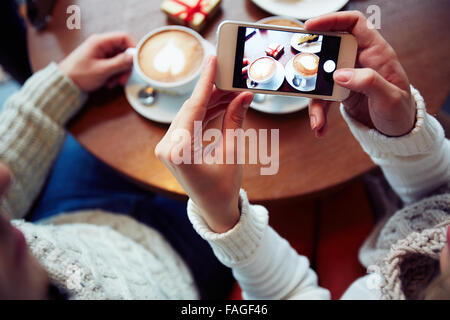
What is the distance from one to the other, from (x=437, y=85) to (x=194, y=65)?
1.29ft

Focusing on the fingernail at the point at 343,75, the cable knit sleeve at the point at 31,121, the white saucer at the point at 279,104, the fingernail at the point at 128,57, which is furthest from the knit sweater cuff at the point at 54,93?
the fingernail at the point at 343,75

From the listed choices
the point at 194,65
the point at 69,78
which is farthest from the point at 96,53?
the point at 194,65

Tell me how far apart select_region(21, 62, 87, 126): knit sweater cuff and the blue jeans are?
0.13 m

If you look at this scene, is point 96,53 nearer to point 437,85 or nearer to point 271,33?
point 271,33

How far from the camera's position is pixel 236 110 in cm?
39

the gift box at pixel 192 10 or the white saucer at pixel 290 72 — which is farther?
the gift box at pixel 192 10

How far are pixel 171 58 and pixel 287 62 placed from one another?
0.20 metres

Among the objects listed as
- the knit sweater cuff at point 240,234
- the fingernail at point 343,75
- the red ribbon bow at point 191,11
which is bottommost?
the knit sweater cuff at point 240,234

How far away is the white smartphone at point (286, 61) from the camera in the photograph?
40 centimetres

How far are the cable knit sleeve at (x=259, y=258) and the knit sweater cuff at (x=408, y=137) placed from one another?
177mm

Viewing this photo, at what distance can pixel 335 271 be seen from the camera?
604 millimetres

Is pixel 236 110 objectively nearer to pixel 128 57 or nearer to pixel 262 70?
pixel 262 70

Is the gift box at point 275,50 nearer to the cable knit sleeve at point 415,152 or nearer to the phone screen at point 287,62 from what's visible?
the phone screen at point 287,62

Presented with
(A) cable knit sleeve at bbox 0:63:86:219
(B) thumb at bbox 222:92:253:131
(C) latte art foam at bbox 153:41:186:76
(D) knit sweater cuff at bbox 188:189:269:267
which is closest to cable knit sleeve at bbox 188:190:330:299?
(D) knit sweater cuff at bbox 188:189:269:267
